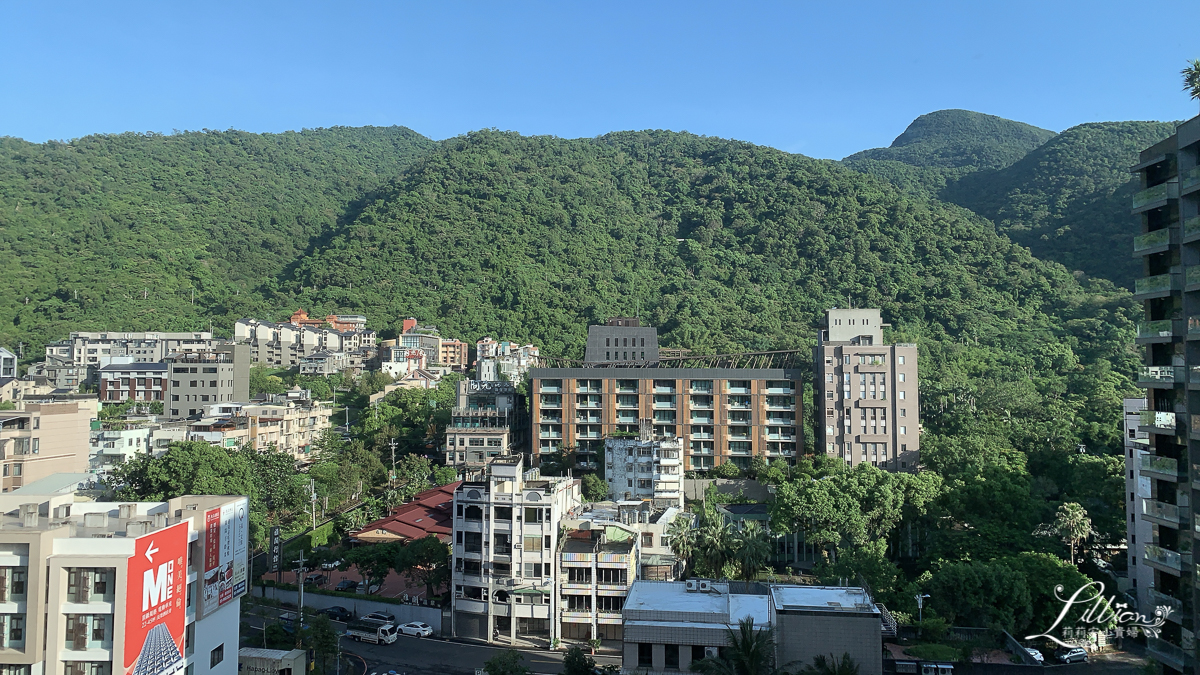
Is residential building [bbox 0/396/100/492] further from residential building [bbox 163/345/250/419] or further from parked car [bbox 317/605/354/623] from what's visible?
residential building [bbox 163/345/250/419]

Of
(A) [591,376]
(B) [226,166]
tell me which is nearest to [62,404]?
(A) [591,376]

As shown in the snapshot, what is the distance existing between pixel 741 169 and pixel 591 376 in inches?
4290

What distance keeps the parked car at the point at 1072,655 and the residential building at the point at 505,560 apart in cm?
2212

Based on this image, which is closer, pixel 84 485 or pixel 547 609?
pixel 547 609

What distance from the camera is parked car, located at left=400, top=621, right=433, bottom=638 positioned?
133 feet

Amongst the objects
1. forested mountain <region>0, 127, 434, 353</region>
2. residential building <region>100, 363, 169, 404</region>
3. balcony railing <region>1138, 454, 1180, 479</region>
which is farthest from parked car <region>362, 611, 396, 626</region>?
forested mountain <region>0, 127, 434, 353</region>

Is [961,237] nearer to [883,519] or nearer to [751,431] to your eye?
[751,431]

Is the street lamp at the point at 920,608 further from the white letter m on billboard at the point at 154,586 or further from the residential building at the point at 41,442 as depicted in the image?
the residential building at the point at 41,442

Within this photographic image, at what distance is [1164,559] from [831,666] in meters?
9.37

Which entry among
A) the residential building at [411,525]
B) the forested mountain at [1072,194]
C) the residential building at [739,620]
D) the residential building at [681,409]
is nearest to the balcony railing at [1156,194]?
the residential building at [739,620]

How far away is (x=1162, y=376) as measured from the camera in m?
20.6

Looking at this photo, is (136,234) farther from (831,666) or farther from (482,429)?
(831,666)

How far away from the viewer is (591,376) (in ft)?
241

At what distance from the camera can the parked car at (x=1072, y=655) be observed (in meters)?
33.8
